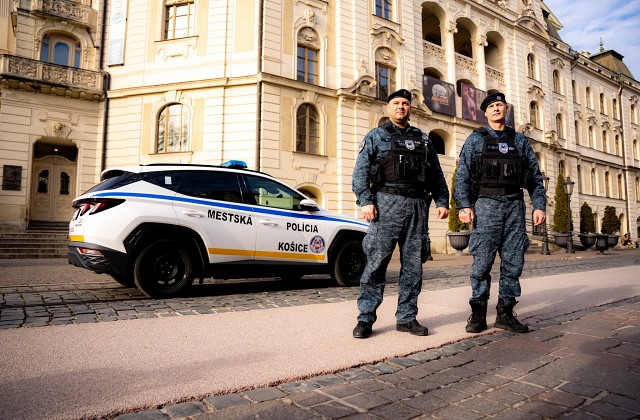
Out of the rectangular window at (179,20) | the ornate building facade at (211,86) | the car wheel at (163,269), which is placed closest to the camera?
the car wheel at (163,269)

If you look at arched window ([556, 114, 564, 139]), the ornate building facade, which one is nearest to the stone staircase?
the ornate building facade

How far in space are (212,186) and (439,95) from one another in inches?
744

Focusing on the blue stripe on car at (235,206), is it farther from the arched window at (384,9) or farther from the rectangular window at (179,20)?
the arched window at (384,9)

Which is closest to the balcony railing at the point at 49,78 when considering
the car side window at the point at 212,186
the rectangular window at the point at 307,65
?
the rectangular window at the point at 307,65

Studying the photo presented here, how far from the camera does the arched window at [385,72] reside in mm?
19484

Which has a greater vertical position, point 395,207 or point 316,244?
point 395,207

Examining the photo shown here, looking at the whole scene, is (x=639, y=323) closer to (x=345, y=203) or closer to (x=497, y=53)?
(x=345, y=203)

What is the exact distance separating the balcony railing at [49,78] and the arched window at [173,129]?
324 centimetres

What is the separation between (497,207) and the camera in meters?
3.68

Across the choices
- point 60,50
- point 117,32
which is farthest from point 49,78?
point 117,32

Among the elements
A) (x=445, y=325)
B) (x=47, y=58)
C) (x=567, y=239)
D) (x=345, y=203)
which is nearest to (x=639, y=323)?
(x=445, y=325)

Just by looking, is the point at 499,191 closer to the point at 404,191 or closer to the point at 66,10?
the point at 404,191

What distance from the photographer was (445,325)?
3.88 meters

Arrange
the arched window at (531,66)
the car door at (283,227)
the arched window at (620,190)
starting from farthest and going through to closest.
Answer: the arched window at (620,190) → the arched window at (531,66) → the car door at (283,227)
